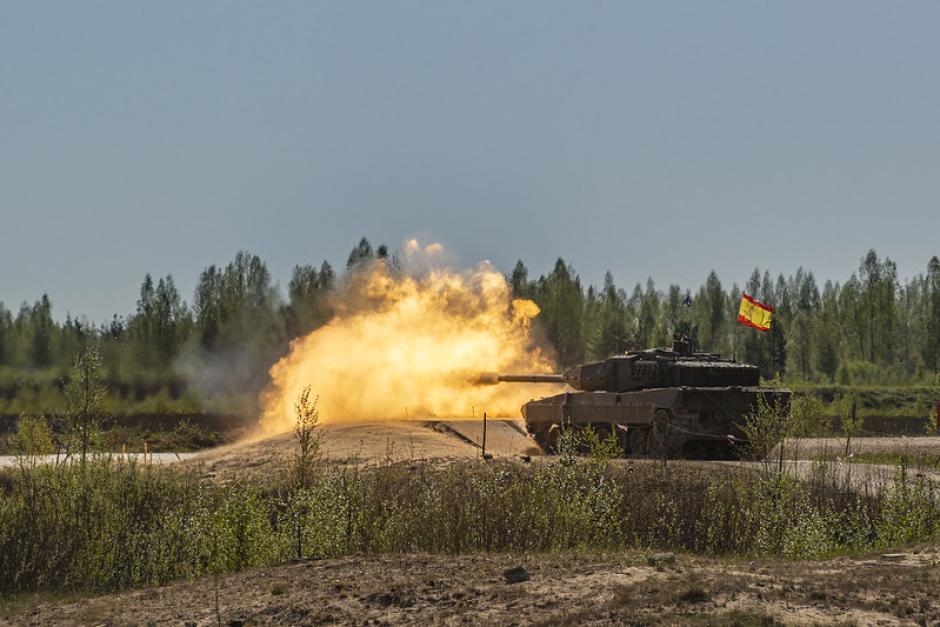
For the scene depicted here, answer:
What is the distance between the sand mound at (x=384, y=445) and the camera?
27.2m

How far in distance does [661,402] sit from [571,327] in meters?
47.3

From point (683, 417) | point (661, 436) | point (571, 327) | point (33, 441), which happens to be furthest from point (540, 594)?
point (571, 327)

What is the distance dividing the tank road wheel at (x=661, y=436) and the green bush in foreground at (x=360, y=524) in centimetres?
963

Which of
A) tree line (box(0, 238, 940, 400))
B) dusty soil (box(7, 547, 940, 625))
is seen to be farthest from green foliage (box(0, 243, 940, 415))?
dusty soil (box(7, 547, 940, 625))

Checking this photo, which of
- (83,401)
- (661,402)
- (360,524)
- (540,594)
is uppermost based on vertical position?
(83,401)

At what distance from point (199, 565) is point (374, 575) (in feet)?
11.3

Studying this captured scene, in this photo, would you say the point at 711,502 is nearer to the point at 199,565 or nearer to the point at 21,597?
the point at 199,565

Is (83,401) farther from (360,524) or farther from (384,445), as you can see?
(384,445)

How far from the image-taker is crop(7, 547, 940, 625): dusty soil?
987 cm

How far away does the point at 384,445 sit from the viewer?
96.1 ft

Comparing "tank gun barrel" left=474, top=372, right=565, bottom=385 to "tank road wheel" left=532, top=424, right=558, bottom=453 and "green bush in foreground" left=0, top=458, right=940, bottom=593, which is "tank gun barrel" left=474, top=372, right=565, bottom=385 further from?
"green bush in foreground" left=0, top=458, right=940, bottom=593

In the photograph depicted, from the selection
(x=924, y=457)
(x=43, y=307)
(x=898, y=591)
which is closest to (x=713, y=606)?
(x=898, y=591)

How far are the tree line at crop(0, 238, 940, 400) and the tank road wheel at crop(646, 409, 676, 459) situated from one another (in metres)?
5.80

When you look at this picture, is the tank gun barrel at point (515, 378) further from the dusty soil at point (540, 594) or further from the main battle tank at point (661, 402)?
the dusty soil at point (540, 594)
